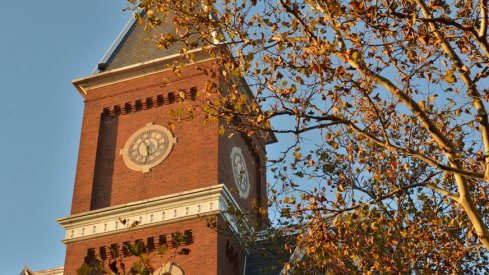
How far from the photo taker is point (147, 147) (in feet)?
86.5

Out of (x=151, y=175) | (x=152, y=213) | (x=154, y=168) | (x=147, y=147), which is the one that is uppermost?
(x=147, y=147)

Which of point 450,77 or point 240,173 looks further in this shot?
point 240,173

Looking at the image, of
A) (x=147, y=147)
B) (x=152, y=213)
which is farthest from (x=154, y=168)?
(x=152, y=213)

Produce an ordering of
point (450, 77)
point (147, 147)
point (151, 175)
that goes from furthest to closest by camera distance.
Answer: point (147, 147) < point (151, 175) < point (450, 77)

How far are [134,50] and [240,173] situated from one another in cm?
686

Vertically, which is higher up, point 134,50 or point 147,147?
point 134,50

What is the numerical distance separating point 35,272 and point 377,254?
17.2 meters

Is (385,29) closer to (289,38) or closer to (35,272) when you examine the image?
(289,38)

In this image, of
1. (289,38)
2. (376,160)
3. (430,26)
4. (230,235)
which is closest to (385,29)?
(430,26)

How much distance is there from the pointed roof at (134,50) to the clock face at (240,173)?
4.37 metres

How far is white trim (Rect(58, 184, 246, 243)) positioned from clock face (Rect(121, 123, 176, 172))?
177 cm

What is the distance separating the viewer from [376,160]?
1691 centimetres

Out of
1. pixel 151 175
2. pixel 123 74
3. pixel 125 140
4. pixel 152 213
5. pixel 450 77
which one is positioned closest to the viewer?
pixel 450 77

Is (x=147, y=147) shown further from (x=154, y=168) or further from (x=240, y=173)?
(x=240, y=173)
